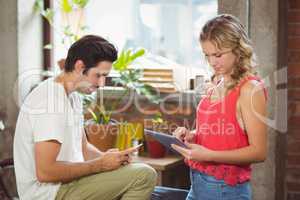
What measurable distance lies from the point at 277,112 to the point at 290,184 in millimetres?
505

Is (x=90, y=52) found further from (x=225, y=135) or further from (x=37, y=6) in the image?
(x=37, y=6)

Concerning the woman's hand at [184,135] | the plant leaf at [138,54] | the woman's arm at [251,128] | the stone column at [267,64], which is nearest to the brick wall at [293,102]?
the stone column at [267,64]

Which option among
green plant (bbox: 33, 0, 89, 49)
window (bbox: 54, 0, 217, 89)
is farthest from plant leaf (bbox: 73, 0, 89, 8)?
window (bbox: 54, 0, 217, 89)

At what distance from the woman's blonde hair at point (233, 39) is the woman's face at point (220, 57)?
15 mm

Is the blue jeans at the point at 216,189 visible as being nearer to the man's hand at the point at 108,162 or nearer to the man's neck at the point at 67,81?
the man's hand at the point at 108,162

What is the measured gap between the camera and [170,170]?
12.0ft

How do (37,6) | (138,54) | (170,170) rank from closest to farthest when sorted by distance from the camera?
(170,170), (138,54), (37,6)

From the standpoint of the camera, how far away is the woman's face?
2238mm

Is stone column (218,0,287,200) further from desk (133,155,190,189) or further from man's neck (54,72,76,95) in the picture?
man's neck (54,72,76,95)

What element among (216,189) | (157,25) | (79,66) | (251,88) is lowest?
(216,189)

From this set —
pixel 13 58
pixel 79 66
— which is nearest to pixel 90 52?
pixel 79 66

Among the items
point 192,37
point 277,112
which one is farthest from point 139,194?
point 192,37

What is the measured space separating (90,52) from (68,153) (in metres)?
0.48

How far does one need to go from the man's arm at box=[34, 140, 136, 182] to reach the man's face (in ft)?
1.01
